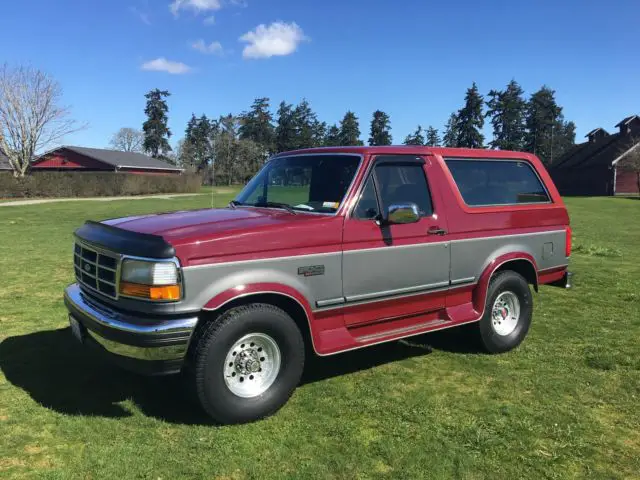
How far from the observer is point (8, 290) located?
26.1 feet

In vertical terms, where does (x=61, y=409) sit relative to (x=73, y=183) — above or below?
below

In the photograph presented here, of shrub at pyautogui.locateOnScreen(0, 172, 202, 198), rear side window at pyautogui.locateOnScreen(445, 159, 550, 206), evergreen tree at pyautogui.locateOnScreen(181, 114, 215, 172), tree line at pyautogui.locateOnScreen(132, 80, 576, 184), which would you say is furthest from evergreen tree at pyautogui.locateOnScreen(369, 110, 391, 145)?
rear side window at pyautogui.locateOnScreen(445, 159, 550, 206)

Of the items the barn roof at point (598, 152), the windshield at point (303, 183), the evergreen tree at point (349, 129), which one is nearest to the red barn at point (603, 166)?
the barn roof at point (598, 152)

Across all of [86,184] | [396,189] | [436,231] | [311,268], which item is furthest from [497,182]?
[86,184]

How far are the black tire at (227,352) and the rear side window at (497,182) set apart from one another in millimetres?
2412

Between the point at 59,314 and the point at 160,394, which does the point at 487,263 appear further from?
the point at 59,314

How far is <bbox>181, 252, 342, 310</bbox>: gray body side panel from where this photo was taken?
11.6 ft

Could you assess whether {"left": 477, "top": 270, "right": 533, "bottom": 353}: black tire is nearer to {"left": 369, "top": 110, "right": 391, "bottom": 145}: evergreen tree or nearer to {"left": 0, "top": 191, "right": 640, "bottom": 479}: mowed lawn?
{"left": 0, "top": 191, "right": 640, "bottom": 479}: mowed lawn

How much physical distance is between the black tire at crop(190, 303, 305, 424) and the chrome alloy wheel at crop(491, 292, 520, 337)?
8.46ft

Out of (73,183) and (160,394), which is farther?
(73,183)

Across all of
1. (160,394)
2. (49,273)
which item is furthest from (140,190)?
(160,394)

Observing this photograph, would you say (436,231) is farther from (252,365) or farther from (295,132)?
(295,132)

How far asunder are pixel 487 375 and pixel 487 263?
1.11 m

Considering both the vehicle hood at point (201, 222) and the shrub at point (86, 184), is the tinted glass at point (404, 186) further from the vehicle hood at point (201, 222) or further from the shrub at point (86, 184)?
the shrub at point (86, 184)
